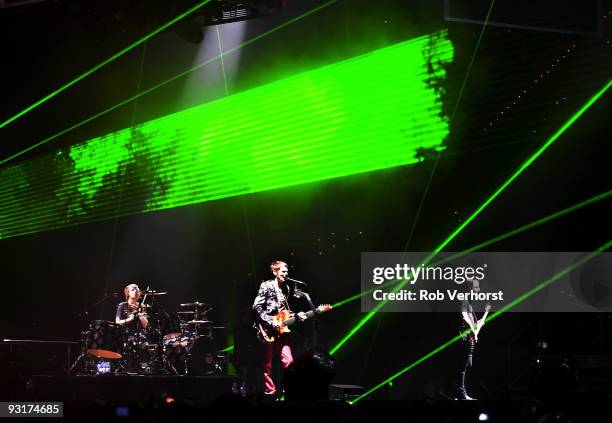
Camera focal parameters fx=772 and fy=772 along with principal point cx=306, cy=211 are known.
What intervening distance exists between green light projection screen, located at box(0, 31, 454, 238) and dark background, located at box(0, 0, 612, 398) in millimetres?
175

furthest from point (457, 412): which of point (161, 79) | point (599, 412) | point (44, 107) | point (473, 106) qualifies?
point (44, 107)

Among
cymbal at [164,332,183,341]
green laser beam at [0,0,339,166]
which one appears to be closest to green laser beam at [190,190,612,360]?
cymbal at [164,332,183,341]

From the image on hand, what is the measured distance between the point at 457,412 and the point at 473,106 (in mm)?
5318

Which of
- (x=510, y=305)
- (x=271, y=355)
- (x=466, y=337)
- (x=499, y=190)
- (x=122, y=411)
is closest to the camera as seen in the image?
(x=122, y=411)

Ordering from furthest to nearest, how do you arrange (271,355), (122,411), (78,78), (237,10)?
(78,78)
(237,10)
(271,355)
(122,411)

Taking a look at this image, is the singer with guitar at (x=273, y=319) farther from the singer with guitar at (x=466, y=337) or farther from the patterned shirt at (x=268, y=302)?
the singer with guitar at (x=466, y=337)

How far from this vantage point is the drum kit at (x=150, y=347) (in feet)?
33.2

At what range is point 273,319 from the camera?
332 inches

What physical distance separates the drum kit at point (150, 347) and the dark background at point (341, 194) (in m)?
0.52

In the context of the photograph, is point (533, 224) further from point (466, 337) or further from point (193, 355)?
point (193, 355)

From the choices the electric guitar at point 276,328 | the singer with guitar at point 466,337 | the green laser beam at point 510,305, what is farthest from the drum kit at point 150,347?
the singer with guitar at point 466,337

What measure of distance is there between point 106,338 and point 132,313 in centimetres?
48

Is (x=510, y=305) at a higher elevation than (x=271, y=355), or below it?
higher

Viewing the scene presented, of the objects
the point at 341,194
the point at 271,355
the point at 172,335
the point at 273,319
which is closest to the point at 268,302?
the point at 273,319
